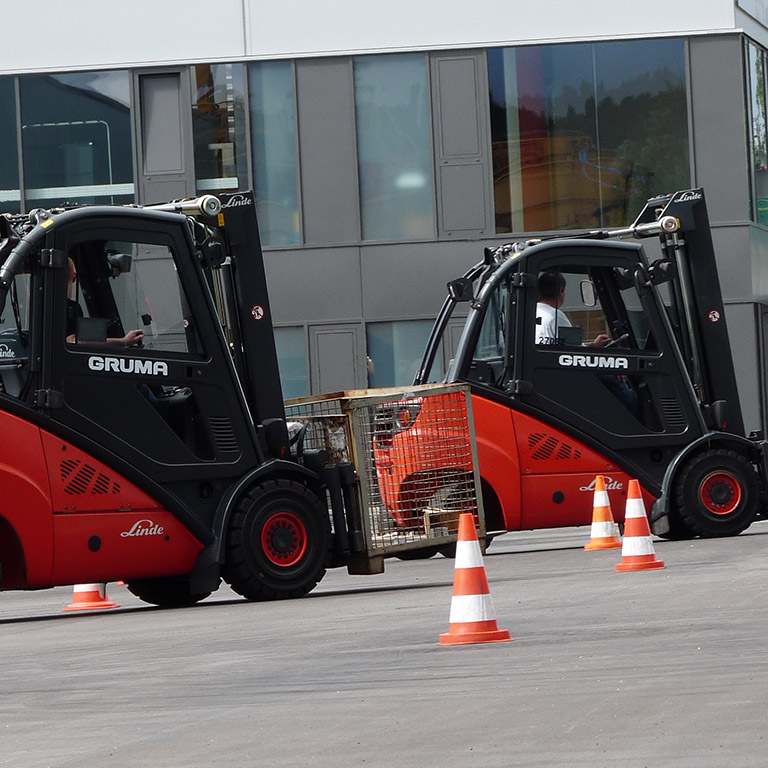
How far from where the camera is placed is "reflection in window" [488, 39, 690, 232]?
2483 cm

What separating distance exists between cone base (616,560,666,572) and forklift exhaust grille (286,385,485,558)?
1061 mm

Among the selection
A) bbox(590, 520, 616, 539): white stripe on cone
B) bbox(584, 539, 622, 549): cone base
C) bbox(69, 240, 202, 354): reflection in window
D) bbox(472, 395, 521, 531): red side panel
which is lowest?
bbox(584, 539, 622, 549): cone base

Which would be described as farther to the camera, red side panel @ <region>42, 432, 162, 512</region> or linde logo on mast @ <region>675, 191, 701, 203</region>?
linde logo on mast @ <region>675, 191, 701, 203</region>

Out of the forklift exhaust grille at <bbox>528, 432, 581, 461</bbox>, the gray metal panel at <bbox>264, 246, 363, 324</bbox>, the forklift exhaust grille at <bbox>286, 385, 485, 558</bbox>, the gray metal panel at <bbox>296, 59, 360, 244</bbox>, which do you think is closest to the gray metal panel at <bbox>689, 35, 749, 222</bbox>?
the gray metal panel at <bbox>296, 59, 360, 244</bbox>

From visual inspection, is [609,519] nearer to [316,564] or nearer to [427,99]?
[316,564]

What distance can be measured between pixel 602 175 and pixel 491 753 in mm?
20196

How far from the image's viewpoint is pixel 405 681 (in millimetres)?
7098

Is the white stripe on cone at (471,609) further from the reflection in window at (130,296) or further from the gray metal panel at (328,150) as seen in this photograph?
the gray metal panel at (328,150)

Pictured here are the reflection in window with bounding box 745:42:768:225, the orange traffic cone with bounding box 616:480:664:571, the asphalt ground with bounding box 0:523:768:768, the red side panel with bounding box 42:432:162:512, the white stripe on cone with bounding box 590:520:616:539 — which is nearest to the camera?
the asphalt ground with bounding box 0:523:768:768

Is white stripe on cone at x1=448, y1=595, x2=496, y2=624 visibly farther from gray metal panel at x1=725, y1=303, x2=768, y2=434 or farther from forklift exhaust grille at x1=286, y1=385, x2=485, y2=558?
gray metal panel at x1=725, y1=303, x2=768, y2=434

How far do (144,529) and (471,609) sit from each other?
10.3 ft

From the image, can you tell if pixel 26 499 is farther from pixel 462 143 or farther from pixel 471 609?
pixel 462 143

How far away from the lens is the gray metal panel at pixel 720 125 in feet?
81.7

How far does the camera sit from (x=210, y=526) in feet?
37.0
